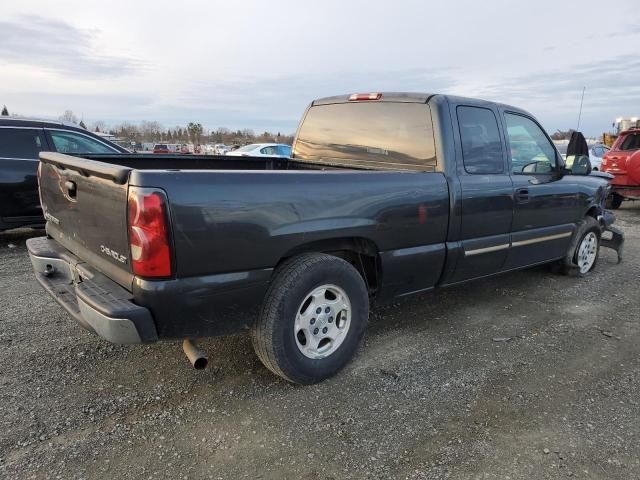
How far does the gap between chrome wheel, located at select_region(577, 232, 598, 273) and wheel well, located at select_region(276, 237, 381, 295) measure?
3278mm

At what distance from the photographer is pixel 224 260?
2.58 meters

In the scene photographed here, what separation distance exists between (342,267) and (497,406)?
1.28 metres

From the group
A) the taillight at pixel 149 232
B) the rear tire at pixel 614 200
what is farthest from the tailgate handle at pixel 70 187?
the rear tire at pixel 614 200

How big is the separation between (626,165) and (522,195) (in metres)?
8.02

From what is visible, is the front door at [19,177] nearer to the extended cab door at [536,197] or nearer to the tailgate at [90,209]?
the tailgate at [90,209]

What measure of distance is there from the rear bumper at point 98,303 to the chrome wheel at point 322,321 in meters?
0.93

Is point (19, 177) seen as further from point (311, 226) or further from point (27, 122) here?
point (311, 226)

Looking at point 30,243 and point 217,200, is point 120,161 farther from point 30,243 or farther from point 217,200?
point 217,200

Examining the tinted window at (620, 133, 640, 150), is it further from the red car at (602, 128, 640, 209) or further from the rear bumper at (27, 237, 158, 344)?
the rear bumper at (27, 237, 158, 344)

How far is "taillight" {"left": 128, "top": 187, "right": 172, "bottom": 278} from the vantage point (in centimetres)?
233

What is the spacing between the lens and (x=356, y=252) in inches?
134

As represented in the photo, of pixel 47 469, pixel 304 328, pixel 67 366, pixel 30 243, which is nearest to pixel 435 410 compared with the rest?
pixel 304 328

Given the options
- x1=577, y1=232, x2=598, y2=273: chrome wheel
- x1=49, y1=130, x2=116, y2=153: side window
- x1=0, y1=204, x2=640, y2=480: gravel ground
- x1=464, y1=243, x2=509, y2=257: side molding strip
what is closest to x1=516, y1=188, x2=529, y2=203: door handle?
x1=464, y1=243, x2=509, y2=257: side molding strip

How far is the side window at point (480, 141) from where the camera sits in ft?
12.7
